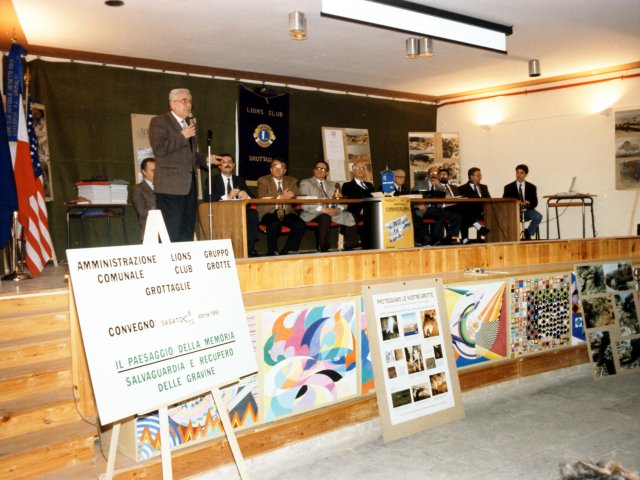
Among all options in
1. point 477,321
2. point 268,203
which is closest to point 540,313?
point 477,321

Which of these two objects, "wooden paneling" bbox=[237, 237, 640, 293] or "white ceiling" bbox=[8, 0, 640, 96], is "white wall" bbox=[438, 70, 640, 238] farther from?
"wooden paneling" bbox=[237, 237, 640, 293]

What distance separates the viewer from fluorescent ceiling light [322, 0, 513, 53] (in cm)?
536

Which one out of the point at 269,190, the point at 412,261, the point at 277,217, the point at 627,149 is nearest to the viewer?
the point at 412,261

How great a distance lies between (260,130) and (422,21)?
3.21m

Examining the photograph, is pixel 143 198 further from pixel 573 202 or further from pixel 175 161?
pixel 573 202

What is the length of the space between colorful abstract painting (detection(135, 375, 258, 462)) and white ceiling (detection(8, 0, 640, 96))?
3.68m

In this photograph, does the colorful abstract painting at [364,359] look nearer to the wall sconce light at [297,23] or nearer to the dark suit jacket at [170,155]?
the dark suit jacket at [170,155]

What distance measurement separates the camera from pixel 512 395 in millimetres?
4457

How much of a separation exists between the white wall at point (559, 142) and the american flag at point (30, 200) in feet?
23.6

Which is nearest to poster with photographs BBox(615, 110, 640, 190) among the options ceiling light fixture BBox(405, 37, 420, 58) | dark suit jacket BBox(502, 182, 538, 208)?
dark suit jacket BBox(502, 182, 538, 208)

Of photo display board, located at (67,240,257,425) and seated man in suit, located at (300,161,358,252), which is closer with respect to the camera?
photo display board, located at (67,240,257,425)

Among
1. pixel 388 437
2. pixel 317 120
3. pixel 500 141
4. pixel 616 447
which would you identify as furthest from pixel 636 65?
pixel 388 437

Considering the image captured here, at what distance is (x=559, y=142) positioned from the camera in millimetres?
9289

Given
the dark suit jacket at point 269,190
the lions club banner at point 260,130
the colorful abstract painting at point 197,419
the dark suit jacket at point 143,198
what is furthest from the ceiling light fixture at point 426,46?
the colorful abstract painting at point 197,419
